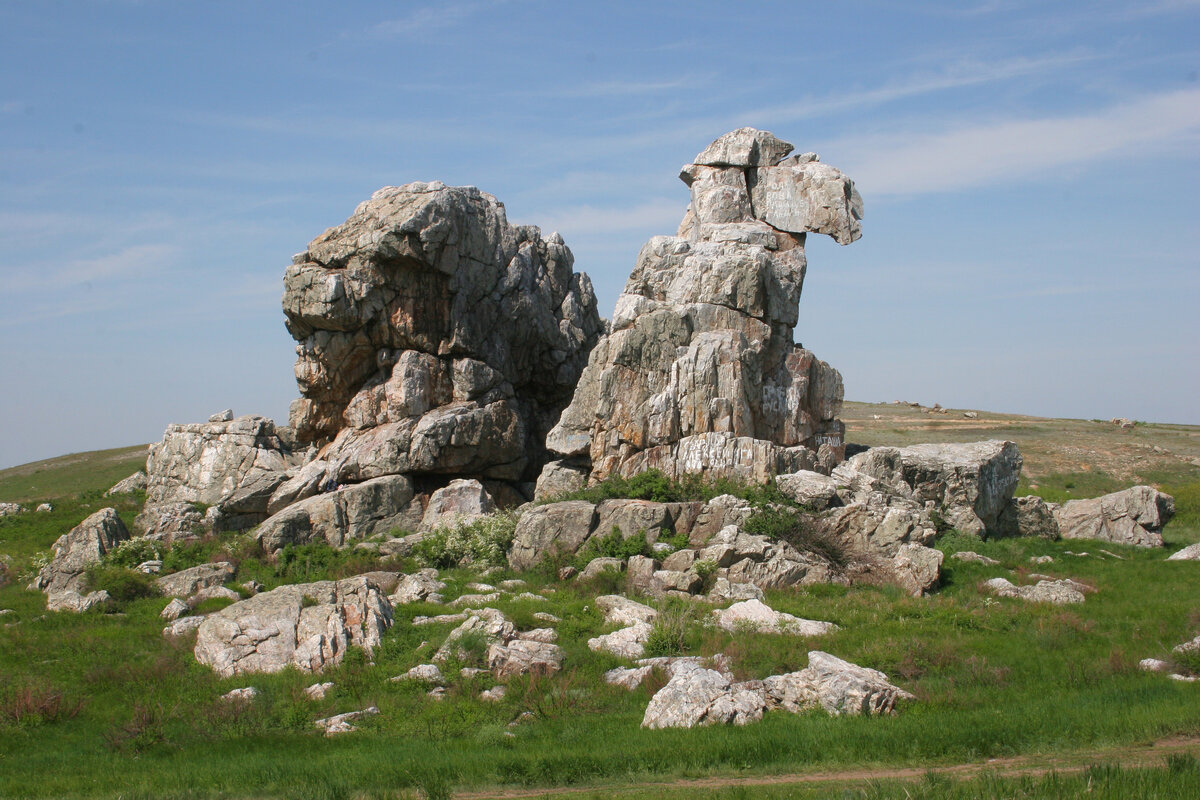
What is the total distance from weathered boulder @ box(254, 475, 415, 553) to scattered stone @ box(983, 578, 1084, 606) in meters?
20.7

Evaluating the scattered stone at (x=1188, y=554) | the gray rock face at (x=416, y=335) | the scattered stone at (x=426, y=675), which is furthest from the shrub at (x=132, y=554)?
the scattered stone at (x=1188, y=554)

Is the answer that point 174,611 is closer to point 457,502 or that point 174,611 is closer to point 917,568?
point 457,502

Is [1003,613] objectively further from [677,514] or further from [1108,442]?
[1108,442]

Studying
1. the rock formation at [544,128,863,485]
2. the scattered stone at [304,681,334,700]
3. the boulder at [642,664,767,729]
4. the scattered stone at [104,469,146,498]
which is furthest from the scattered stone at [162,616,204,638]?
the scattered stone at [104,469,146,498]

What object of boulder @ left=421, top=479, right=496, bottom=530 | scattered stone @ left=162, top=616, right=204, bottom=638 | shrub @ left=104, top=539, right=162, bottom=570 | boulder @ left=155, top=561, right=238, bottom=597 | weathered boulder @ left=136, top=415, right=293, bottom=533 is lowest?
scattered stone @ left=162, top=616, right=204, bottom=638

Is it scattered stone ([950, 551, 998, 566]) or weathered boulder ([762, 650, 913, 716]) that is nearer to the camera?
weathered boulder ([762, 650, 913, 716])

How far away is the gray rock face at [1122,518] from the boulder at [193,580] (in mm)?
28917

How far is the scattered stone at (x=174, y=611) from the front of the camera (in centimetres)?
2378

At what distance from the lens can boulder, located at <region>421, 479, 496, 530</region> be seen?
3494cm

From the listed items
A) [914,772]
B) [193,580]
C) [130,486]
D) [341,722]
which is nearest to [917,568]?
[914,772]

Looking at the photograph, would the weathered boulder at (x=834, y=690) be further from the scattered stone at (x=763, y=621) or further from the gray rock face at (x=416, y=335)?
the gray rock face at (x=416, y=335)

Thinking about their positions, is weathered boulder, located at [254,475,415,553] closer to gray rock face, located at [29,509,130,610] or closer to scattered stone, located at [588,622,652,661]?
gray rock face, located at [29,509,130,610]

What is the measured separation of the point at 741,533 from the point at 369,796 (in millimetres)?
16658

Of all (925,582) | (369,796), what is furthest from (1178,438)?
(369,796)
